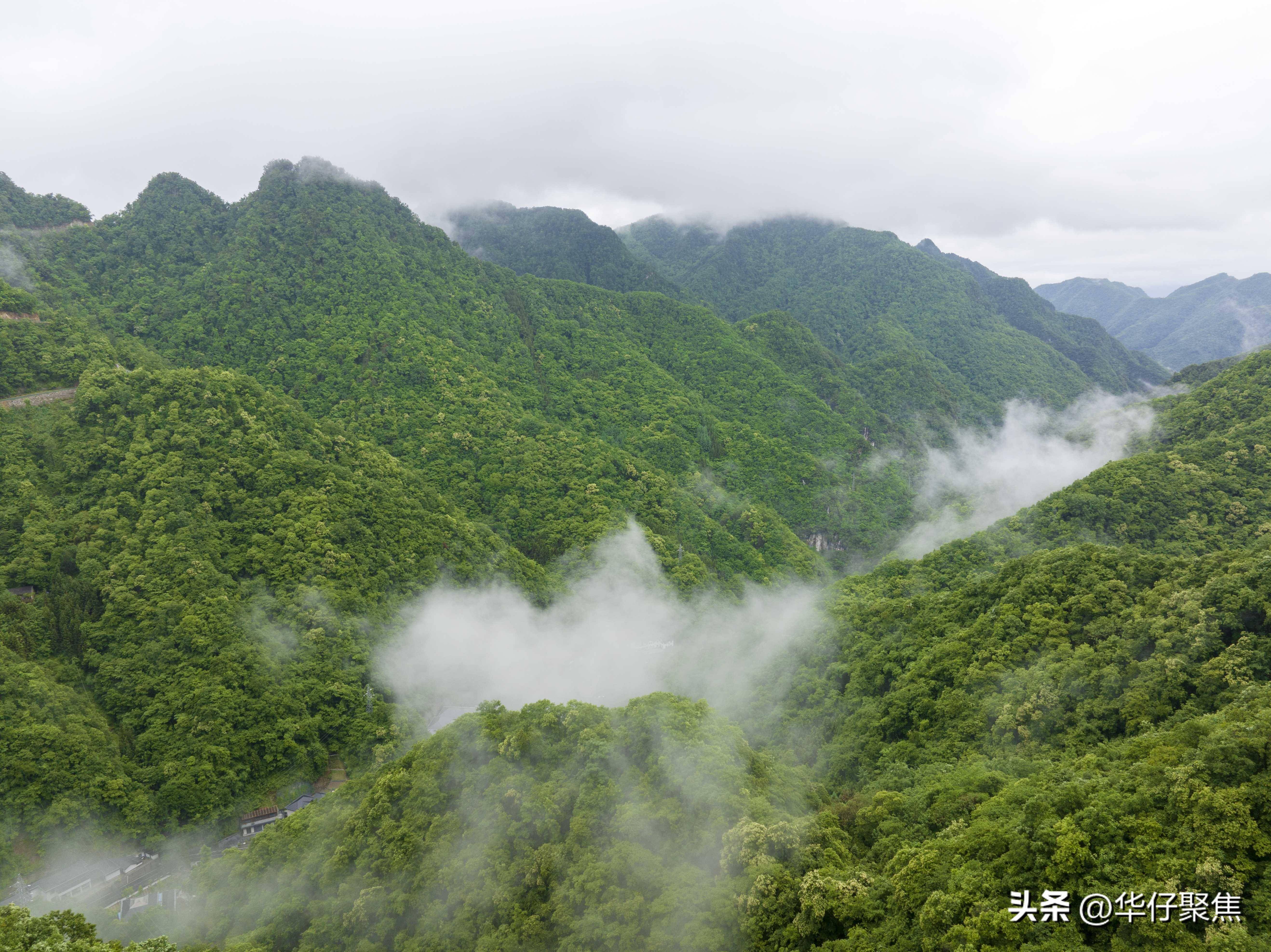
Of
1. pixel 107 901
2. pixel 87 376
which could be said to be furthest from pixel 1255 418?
pixel 87 376

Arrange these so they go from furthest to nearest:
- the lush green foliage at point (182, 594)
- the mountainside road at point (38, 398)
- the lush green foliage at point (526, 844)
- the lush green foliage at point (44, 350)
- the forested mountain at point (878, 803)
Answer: the lush green foliage at point (44, 350) < the mountainside road at point (38, 398) < the lush green foliage at point (182, 594) < the lush green foliage at point (526, 844) < the forested mountain at point (878, 803)

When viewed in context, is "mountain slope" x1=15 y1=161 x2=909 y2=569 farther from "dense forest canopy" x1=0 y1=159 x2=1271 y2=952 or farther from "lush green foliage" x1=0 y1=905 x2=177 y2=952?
"lush green foliage" x1=0 y1=905 x2=177 y2=952

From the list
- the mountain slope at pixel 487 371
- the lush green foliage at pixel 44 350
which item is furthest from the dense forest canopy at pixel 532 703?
the mountain slope at pixel 487 371

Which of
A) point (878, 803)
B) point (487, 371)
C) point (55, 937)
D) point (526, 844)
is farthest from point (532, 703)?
point (487, 371)

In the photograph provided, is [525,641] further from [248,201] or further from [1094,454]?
[248,201]

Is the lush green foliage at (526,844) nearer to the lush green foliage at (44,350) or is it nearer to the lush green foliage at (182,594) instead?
the lush green foliage at (182,594)

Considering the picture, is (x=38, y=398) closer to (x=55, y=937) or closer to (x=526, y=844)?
(x=55, y=937)
